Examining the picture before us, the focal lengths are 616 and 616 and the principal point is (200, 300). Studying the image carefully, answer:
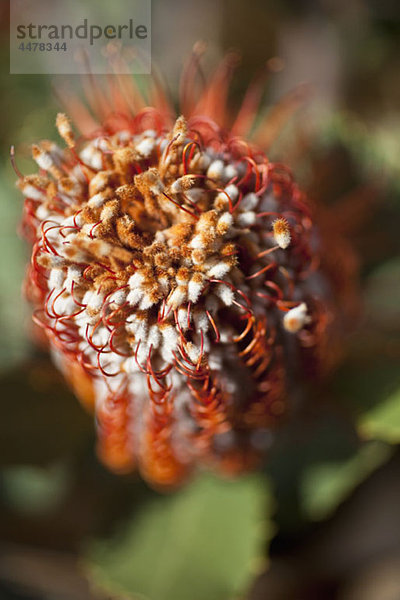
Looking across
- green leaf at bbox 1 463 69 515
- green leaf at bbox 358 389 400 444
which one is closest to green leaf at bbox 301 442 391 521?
green leaf at bbox 358 389 400 444

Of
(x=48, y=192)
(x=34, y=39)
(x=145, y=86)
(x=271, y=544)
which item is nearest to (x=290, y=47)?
(x=145, y=86)

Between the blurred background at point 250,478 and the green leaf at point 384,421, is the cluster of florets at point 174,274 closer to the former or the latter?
the green leaf at point 384,421

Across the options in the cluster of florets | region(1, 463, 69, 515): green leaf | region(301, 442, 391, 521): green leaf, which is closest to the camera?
the cluster of florets

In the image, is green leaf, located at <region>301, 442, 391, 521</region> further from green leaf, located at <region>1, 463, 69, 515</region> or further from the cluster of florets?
green leaf, located at <region>1, 463, 69, 515</region>

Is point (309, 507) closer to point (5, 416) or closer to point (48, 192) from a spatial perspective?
point (5, 416)

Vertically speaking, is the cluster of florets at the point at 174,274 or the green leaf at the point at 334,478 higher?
the cluster of florets at the point at 174,274

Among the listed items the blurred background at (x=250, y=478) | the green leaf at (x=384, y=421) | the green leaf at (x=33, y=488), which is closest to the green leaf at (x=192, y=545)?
the blurred background at (x=250, y=478)
